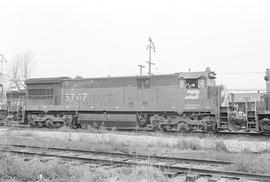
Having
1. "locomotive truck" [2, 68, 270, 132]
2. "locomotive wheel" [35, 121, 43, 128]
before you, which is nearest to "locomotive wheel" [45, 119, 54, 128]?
"locomotive truck" [2, 68, 270, 132]

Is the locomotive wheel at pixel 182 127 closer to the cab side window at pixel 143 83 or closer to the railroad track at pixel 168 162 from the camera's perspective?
the cab side window at pixel 143 83

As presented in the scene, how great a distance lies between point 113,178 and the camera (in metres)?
6.37

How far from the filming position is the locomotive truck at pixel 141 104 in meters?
15.7

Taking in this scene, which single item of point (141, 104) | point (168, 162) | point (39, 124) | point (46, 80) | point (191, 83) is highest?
point (46, 80)

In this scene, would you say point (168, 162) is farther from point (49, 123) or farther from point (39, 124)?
point (39, 124)

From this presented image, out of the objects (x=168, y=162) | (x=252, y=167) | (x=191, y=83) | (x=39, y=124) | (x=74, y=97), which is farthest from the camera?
(x=39, y=124)

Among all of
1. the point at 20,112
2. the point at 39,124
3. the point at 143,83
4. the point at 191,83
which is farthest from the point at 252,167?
the point at 20,112

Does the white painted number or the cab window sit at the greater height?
the cab window

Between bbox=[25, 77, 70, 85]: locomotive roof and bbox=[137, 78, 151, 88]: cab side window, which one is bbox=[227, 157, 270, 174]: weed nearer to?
bbox=[137, 78, 151, 88]: cab side window

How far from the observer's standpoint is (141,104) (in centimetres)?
1783

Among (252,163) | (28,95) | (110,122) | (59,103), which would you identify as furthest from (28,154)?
(28,95)

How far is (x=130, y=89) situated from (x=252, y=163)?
1171cm

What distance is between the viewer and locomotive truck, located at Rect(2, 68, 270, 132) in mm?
15747

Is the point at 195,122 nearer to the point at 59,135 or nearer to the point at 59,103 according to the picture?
the point at 59,135
